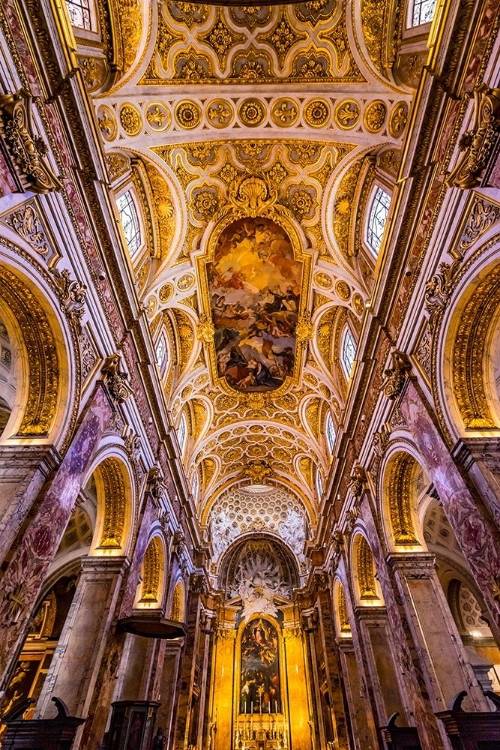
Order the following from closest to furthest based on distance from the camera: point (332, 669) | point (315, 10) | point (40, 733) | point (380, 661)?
point (40, 733) → point (315, 10) → point (380, 661) → point (332, 669)

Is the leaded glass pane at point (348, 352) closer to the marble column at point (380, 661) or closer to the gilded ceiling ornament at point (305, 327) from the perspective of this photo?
the gilded ceiling ornament at point (305, 327)

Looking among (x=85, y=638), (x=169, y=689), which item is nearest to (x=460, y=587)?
(x=169, y=689)

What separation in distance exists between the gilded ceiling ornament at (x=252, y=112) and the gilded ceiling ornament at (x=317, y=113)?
122 cm

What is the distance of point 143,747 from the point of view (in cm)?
1027

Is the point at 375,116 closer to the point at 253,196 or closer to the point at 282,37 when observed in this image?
the point at 282,37

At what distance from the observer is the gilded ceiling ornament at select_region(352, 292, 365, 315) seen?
42.1ft

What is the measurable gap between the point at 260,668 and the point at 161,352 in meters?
20.5

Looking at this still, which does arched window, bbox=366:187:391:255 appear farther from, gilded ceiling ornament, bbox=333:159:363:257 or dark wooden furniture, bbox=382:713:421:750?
dark wooden furniture, bbox=382:713:421:750

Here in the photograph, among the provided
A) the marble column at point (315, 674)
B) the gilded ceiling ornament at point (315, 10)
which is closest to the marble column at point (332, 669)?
the marble column at point (315, 674)

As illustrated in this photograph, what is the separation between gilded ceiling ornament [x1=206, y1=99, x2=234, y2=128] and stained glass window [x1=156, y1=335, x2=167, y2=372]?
7.24m

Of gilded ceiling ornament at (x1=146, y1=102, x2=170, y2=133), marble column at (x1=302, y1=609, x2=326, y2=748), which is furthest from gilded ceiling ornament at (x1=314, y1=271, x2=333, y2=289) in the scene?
marble column at (x1=302, y1=609, x2=326, y2=748)

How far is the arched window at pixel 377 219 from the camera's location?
11.3 metres

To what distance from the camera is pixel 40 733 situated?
7164mm

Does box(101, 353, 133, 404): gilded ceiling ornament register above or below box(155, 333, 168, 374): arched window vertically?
below
